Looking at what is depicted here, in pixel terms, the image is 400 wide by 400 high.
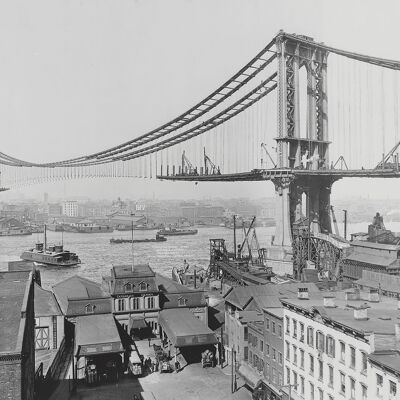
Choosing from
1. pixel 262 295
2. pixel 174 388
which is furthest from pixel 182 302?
pixel 174 388

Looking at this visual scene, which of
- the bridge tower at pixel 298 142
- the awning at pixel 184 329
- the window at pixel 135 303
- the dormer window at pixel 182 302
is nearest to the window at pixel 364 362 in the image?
the awning at pixel 184 329

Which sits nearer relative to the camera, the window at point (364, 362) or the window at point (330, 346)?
the window at point (364, 362)

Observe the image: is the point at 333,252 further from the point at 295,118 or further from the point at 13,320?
the point at 13,320

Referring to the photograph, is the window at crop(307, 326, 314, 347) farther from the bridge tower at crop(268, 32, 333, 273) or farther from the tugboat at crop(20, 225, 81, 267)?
the tugboat at crop(20, 225, 81, 267)

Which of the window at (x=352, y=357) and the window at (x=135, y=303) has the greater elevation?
the window at (x=352, y=357)

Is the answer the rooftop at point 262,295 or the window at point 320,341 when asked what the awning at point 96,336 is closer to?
the rooftop at point 262,295

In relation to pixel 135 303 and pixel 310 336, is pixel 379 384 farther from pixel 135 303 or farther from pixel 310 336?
pixel 135 303
